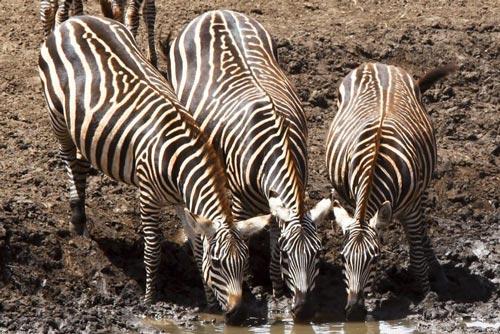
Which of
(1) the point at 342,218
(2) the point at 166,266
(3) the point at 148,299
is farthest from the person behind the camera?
(2) the point at 166,266

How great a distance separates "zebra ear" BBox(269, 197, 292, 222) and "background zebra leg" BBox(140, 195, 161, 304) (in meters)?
1.15

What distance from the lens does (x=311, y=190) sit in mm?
12438

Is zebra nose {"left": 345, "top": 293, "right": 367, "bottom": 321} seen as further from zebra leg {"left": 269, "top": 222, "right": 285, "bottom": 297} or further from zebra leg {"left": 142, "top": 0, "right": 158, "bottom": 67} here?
zebra leg {"left": 142, "top": 0, "right": 158, "bottom": 67}

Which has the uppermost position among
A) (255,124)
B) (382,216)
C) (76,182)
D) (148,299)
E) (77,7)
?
(77,7)

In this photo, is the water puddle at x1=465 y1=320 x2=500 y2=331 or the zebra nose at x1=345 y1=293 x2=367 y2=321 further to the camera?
the water puddle at x1=465 y1=320 x2=500 y2=331

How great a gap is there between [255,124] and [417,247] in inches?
77.4

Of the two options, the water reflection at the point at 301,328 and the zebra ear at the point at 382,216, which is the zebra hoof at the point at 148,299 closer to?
the water reflection at the point at 301,328

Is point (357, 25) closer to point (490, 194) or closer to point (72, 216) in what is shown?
point (490, 194)

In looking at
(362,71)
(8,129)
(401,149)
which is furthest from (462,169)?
(8,129)

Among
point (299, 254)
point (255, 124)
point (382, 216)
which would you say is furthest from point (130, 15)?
point (299, 254)

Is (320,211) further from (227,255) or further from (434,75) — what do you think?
(434,75)

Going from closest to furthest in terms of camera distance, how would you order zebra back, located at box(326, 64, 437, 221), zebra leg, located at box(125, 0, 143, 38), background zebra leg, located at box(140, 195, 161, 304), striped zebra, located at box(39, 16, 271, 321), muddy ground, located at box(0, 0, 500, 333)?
striped zebra, located at box(39, 16, 271, 321)
zebra back, located at box(326, 64, 437, 221)
background zebra leg, located at box(140, 195, 161, 304)
muddy ground, located at box(0, 0, 500, 333)
zebra leg, located at box(125, 0, 143, 38)

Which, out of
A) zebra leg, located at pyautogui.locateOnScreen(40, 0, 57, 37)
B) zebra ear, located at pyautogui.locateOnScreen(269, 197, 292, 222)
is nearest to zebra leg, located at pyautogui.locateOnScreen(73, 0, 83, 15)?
zebra leg, located at pyautogui.locateOnScreen(40, 0, 57, 37)

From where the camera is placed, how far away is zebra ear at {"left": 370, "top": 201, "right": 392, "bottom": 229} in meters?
9.93
